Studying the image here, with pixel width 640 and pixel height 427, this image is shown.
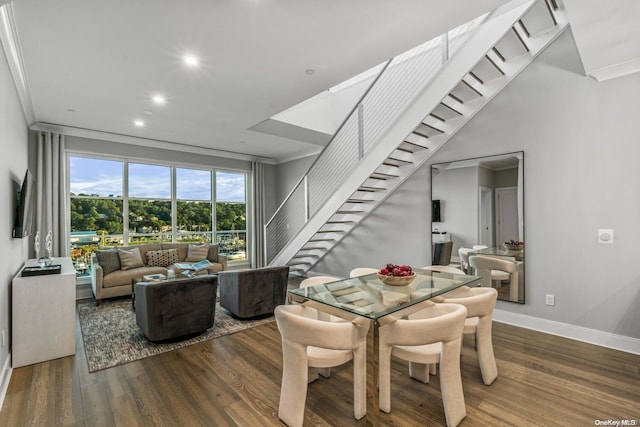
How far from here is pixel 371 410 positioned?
1.81 m

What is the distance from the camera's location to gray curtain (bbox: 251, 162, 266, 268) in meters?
7.58

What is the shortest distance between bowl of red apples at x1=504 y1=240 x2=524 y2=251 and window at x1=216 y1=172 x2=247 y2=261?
566cm

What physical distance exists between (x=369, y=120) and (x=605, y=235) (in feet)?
11.8

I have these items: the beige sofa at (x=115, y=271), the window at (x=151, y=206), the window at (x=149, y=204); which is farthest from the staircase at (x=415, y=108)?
the window at (x=149, y=204)

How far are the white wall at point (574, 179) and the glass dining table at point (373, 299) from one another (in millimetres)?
1396

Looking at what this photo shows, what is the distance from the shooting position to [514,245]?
3.72 m

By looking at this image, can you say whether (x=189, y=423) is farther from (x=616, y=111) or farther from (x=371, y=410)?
(x=616, y=111)

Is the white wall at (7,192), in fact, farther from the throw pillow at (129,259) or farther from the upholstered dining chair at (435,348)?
the upholstered dining chair at (435,348)

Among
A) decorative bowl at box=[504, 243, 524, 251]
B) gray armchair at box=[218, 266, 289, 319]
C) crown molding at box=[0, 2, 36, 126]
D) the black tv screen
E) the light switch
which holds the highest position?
crown molding at box=[0, 2, 36, 126]

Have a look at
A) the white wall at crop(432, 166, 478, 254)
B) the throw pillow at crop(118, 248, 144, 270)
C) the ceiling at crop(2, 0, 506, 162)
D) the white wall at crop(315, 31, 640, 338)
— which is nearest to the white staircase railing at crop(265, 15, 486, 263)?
the ceiling at crop(2, 0, 506, 162)

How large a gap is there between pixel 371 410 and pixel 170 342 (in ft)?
8.18

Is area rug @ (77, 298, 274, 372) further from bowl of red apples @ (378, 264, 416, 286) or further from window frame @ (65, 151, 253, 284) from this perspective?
bowl of red apples @ (378, 264, 416, 286)

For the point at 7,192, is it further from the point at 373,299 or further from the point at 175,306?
the point at 373,299

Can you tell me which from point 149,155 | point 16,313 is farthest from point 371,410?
point 149,155
